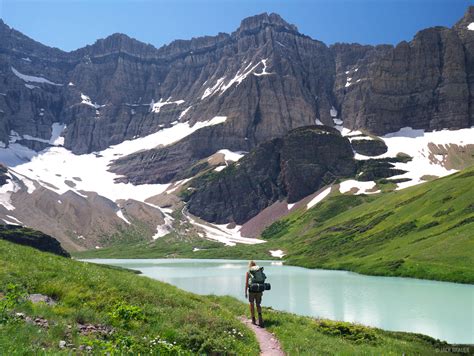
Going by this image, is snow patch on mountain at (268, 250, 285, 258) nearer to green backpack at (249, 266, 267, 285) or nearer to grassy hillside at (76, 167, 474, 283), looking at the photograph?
grassy hillside at (76, 167, 474, 283)

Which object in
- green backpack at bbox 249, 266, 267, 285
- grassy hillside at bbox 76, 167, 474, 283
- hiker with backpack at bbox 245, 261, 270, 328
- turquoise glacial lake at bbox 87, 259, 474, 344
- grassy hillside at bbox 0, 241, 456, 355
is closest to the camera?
grassy hillside at bbox 0, 241, 456, 355

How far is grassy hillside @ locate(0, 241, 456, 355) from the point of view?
39.8 ft

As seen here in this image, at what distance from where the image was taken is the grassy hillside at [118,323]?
1214cm

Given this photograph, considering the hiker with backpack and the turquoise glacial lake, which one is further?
the turquoise glacial lake

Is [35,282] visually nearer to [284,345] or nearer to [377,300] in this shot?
[284,345]

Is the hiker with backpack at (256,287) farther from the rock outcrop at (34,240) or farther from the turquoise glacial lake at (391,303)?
the rock outcrop at (34,240)

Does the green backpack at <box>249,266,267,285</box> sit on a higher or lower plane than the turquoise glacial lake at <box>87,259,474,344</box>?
higher

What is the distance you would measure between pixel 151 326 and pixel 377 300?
52.0m

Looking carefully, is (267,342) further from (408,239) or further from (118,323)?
(408,239)

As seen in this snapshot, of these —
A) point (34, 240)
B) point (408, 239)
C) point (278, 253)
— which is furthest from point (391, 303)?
point (278, 253)

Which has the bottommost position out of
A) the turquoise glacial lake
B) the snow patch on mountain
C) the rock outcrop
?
the snow patch on mountain

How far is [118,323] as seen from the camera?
15.8 metres

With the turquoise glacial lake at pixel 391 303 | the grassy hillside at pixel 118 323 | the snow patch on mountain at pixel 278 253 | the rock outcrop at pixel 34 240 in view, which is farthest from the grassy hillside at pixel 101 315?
the snow patch on mountain at pixel 278 253

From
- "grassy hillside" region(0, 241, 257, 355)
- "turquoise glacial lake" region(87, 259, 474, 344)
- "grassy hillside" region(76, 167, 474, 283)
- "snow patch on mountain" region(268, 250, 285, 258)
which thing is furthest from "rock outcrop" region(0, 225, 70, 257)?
"grassy hillside" region(0, 241, 257, 355)
